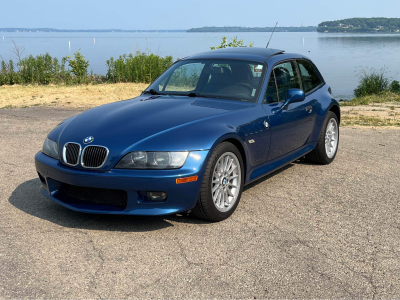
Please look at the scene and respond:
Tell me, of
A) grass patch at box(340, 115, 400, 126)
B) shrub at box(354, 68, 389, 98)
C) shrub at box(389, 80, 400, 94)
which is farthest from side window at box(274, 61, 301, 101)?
shrub at box(354, 68, 389, 98)

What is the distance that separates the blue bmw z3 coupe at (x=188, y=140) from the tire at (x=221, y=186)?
0.01 metres

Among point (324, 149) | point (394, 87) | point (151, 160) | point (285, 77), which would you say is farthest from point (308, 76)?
point (394, 87)

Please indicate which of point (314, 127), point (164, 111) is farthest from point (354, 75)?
point (164, 111)

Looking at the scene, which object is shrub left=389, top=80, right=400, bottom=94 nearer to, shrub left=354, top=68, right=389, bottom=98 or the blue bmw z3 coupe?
shrub left=354, top=68, right=389, bottom=98

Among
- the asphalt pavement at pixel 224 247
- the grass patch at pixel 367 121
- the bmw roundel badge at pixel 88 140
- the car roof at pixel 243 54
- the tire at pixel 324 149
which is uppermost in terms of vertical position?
the car roof at pixel 243 54

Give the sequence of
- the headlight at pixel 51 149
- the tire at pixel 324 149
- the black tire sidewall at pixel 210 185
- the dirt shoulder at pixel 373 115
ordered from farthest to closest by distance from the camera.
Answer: the dirt shoulder at pixel 373 115 < the tire at pixel 324 149 < the headlight at pixel 51 149 < the black tire sidewall at pixel 210 185

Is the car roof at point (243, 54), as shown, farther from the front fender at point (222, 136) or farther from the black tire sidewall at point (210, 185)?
the black tire sidewall at point (210, 185)

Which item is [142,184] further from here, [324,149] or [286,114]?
[324,149]

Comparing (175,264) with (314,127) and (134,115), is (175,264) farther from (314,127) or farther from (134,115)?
(314,127)

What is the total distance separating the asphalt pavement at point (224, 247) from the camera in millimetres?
3365

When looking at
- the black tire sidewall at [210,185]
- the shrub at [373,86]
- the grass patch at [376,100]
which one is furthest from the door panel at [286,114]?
the shrub at [373,86]

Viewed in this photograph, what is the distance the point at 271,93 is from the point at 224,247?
7.19 ft

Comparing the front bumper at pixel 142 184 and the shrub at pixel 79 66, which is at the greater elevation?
the shrub at pixel 79 66

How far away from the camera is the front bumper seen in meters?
4.06
